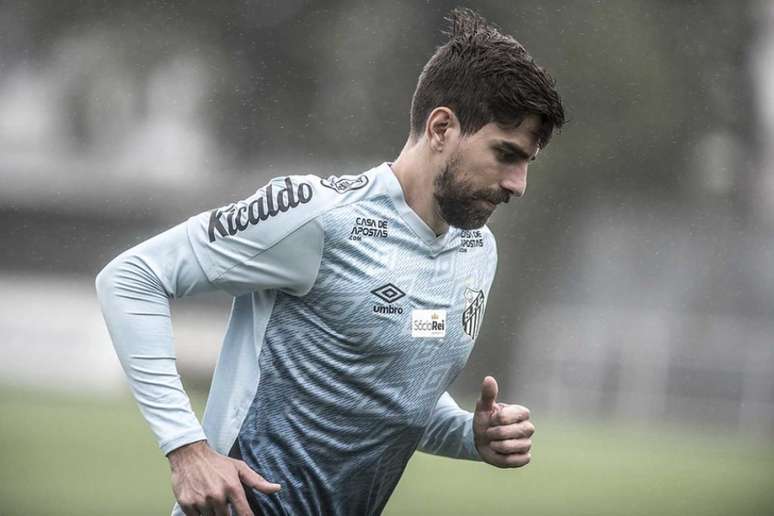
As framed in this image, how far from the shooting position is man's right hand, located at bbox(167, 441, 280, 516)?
2125mm

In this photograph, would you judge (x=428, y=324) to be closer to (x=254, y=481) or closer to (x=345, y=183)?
(x=345, y=183)

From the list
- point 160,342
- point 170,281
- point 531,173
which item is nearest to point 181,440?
point 160,342

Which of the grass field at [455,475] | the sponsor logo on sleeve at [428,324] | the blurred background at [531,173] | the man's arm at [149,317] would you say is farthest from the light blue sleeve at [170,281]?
the blurred background at [531,173]

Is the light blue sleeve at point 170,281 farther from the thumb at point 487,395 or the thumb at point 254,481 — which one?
the thumb at point 487,395

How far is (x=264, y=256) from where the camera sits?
2287 millimetres

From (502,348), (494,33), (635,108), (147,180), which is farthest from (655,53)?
(494,33)

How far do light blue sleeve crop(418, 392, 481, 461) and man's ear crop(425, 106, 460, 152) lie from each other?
566 millimetres

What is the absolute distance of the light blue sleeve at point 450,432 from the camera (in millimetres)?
2641

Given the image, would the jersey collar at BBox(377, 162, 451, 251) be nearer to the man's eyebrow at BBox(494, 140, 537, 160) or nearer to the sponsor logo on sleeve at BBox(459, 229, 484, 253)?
the sponsor logo on sleeve at BBox(459, 229, 484, 253)

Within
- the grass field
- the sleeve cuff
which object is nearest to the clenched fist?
the sleeve cuff

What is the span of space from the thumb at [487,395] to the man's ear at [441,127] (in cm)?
47

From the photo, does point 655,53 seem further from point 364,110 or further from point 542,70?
point 542,70

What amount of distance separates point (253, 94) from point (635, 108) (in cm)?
425

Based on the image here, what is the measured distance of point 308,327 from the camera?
7.72ft
